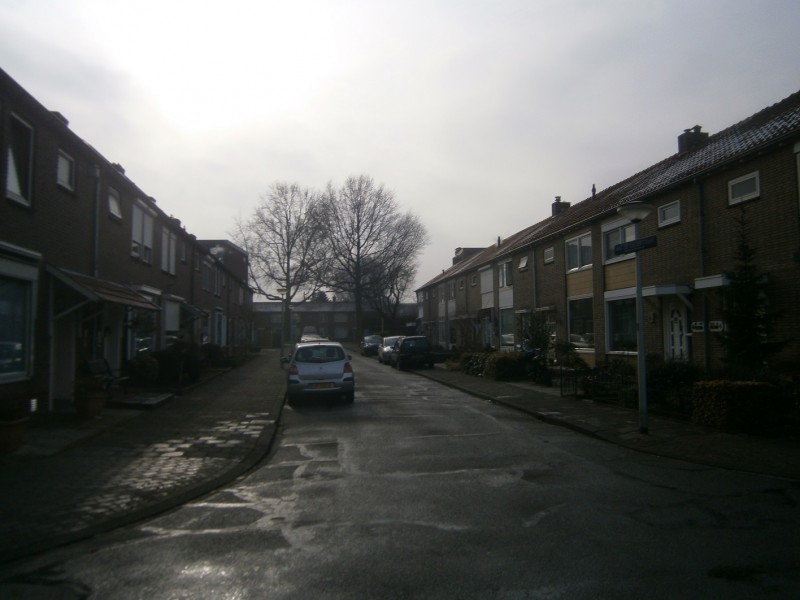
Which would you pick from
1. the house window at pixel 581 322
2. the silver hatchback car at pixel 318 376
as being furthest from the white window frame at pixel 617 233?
the silver hatchback car at pixel 318 376

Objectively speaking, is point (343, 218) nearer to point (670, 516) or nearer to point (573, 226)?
point (573, 226)

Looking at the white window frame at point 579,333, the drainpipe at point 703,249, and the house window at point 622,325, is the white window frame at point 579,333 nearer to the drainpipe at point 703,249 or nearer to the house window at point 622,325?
the house window at point 622,325

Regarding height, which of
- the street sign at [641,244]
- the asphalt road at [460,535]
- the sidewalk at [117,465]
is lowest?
the asphalt road at [460,535]

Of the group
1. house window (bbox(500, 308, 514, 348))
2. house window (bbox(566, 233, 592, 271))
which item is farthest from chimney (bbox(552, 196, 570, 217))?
house window (bbox(566, 233, 592, 271))

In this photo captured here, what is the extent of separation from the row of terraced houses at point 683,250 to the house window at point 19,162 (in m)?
10.7

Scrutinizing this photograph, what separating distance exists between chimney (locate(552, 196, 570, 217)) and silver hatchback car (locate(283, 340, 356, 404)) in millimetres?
19441

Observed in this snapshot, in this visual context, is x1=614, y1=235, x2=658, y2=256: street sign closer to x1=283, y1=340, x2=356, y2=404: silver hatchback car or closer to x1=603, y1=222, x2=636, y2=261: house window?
x1=283, y1=340, x2=356, y2=404: silver hatchback car

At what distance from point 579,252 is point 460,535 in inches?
736

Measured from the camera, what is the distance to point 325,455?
33.5ft

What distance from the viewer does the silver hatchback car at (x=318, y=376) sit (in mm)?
16500

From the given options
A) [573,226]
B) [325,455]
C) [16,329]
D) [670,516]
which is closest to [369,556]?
[670,516]

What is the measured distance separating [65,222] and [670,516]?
12009 millimetres

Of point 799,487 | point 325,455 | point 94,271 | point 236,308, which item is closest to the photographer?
point 799,487

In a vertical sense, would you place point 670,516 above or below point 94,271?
below
